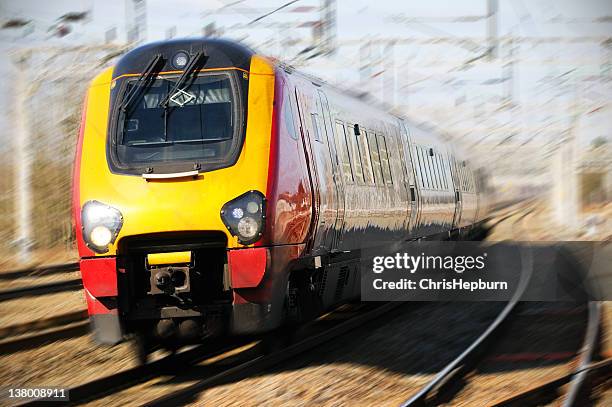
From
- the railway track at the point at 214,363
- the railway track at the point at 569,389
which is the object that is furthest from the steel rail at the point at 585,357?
the railway track at the point at 214,363

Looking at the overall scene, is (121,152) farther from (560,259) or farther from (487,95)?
(487,95)

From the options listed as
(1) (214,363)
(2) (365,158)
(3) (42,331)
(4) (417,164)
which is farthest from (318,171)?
(4) (417,164)

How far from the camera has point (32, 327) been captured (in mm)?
11812

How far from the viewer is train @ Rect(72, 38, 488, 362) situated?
7.67m

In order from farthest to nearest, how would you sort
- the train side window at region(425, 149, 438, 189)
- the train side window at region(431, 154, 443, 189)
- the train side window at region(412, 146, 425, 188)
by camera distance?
the train side window at region(431, 154, 443, 189) → the train side window at region(425, 149, 438, 189) → the train side window at region(412, 146, 425, 188)

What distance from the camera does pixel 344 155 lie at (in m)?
10.3

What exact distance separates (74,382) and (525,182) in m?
42.6

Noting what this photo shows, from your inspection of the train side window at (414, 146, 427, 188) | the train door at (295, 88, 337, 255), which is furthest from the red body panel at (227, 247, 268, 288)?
the train side window at (414, 146, 427, 188)

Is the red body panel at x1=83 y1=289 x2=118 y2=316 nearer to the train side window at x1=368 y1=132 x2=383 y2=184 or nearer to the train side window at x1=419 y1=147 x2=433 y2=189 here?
the train side window at x1=368 y1=132 x2=383 y2=184

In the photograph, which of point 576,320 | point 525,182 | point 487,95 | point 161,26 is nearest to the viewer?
point 576,320

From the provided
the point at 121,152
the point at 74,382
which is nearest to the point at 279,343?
the point at 74,382

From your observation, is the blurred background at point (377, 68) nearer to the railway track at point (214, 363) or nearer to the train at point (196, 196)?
the train at point (196, 196)

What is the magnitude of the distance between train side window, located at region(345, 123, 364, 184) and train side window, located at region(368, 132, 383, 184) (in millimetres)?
595

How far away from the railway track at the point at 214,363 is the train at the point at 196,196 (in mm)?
270
